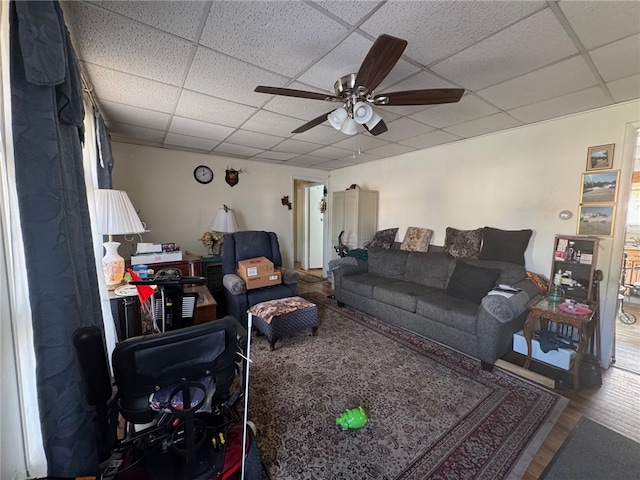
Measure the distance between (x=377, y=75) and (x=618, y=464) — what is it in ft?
8.38

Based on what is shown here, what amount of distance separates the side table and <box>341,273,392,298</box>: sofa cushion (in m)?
1.55

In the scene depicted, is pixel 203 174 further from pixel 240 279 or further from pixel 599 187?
pixel 599 187

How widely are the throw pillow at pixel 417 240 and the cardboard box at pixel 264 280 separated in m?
1.95

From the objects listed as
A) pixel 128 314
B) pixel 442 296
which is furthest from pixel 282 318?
pixel 442 296

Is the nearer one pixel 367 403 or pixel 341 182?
pixel 367 403

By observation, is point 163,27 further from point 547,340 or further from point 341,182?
point 341,182

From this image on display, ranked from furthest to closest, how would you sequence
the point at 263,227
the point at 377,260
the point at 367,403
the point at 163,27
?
the point at 263,227
the point at 377,260
the point at 367,403
the point at 163,27

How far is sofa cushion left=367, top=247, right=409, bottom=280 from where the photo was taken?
364 cm

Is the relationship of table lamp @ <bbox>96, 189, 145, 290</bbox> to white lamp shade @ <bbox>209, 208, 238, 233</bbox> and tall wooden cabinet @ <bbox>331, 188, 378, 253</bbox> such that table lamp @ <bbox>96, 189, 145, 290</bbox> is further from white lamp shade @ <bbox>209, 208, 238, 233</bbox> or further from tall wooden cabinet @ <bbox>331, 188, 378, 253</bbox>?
tall wooden cabinet @ <bbox>331, 188, 378, 253</bbox>

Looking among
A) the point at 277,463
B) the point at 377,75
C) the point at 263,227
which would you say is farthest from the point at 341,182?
the point at 277,463

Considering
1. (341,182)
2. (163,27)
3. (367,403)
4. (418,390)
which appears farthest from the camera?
(341,182)

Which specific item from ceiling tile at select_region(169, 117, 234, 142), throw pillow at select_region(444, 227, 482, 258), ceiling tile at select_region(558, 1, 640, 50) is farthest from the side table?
ceiling tile at select_region(169, 117, 234, 142)

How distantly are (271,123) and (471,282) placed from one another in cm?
276

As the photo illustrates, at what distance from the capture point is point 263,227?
4.88m
